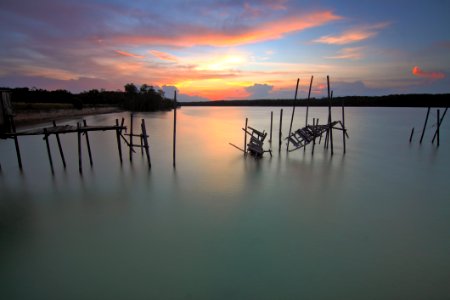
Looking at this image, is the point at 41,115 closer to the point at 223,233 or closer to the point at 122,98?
the point at 223,233

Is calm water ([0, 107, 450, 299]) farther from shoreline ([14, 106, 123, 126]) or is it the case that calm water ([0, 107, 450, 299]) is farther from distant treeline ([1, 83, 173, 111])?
distant treeline ([1, 83, 173, 111])

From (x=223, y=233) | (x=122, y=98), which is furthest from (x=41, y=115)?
(x=122, y=98)

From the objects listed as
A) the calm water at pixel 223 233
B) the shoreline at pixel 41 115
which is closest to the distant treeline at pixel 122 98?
the shoreline at pixel 41 115

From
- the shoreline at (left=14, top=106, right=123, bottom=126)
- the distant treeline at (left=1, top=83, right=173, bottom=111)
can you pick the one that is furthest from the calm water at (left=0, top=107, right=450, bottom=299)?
the distant treeline at (left=1, top=83, right=173, bottom=111)

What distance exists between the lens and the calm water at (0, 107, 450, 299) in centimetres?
375

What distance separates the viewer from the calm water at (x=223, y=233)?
3.75 m

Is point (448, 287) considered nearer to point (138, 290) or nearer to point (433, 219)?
point (433, 219)

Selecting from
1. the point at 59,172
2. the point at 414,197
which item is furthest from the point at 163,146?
the point at 414,197

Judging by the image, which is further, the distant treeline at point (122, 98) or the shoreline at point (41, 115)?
the distant treeline at point (122, 98)

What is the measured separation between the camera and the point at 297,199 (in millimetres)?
7152

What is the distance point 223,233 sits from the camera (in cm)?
524

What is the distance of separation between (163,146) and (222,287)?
12.4 meters

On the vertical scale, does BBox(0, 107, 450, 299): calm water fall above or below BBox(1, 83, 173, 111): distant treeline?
below

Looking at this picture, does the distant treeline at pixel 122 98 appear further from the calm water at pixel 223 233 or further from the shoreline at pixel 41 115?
the calm water at pixel 223 233
